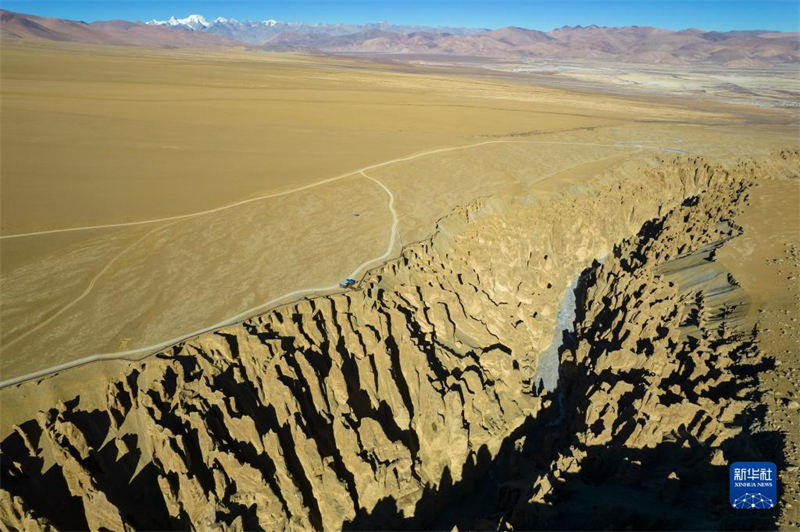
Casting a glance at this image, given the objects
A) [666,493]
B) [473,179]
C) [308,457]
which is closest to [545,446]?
[666,493]

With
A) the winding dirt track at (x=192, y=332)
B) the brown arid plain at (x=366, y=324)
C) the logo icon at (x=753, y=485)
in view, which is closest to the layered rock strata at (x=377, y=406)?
the brown arid plain at (x=366, y=324)

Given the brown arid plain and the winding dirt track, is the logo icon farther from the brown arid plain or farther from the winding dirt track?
the winding dirt track

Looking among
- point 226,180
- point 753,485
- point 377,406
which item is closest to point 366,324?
point 377,406

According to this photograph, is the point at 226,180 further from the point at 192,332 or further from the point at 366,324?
the point at 366,324

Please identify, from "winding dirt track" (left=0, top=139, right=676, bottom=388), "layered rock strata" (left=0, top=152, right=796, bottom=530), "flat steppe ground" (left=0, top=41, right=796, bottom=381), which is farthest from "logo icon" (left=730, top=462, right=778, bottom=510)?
"flat steppe ground" (left=0, top=41, right=796, bottom=381)

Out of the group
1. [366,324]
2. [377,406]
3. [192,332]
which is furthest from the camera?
[366,324]

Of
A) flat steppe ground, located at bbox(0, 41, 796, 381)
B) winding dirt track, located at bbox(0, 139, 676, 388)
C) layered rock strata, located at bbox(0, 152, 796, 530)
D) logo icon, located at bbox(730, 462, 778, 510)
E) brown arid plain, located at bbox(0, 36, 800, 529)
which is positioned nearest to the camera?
logo icon, located at bbox(730, 462, 778, 510)
